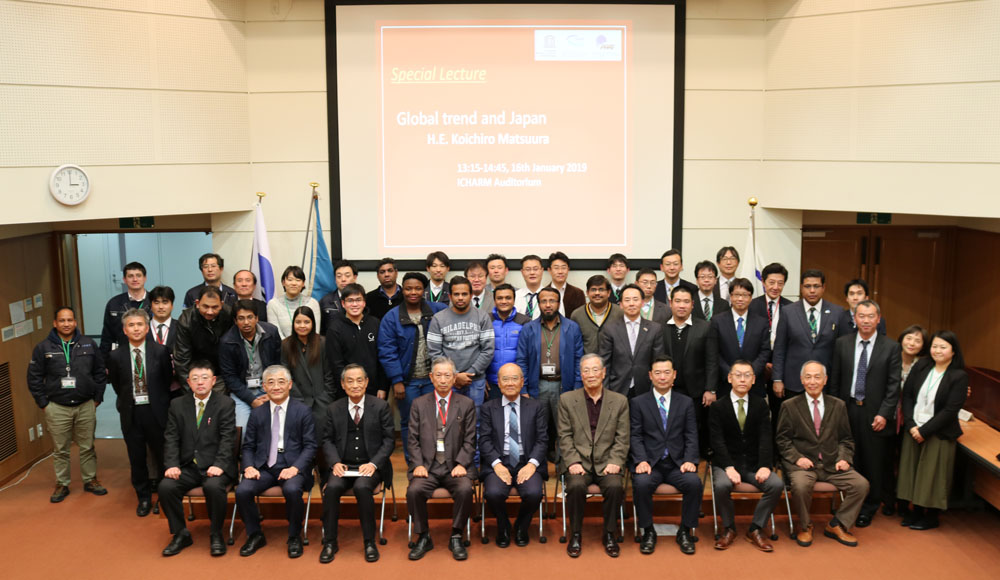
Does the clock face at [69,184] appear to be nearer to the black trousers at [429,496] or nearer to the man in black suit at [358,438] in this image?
the man in black suit at [358,438]

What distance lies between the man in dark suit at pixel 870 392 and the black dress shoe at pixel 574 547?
196 centimetres

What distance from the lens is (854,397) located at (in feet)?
17.8

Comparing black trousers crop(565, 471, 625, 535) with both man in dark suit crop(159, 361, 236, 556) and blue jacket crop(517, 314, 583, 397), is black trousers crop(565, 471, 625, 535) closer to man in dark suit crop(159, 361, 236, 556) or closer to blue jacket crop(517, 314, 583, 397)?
blue jacket crop(517, 314, 583, 397)

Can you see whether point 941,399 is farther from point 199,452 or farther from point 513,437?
point 199,452

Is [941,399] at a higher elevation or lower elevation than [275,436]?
higher

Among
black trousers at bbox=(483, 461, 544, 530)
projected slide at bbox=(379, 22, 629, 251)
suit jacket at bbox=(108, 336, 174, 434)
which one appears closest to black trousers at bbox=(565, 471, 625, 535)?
black trousers at bbox=(483, 461, 544, 530)

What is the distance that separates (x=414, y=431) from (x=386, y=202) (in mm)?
2637

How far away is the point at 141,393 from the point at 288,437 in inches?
51.1

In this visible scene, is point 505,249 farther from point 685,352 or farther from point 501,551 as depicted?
point 501,551

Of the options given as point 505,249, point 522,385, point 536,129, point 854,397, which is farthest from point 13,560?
point 854,397

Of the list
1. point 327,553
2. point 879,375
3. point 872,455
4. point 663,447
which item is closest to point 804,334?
point 879,375

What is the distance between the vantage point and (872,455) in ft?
17.6

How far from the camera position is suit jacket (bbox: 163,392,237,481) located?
516 centimetres

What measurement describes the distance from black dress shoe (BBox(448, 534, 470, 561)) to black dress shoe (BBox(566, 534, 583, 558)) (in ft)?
2.11
